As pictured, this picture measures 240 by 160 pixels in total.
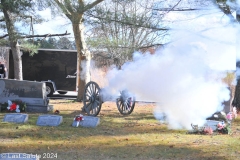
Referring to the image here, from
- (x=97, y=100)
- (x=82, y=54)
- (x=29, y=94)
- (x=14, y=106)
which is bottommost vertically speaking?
(x=14, y=106)

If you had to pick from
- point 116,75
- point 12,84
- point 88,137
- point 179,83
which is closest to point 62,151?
point 88,137

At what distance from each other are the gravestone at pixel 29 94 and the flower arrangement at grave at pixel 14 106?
19 centimetres

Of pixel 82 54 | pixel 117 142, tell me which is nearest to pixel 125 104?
pixel 82 54

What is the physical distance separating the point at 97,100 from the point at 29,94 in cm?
264

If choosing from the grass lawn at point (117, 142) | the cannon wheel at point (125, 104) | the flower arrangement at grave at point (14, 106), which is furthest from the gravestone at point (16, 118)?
the cannon wheel at point (125, 104)

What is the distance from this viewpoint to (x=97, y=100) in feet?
42.5

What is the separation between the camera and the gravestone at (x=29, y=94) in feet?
46.1

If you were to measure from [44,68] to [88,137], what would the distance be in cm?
1285

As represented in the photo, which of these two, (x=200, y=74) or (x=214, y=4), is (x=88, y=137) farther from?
(x=214, y=4)

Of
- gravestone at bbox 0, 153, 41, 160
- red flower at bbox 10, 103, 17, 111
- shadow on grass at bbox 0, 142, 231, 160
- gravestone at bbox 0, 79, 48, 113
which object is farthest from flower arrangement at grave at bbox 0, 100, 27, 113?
gravestone at bbox 0, 153, 41, 160

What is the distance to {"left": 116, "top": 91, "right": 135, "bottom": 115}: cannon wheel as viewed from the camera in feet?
43.8

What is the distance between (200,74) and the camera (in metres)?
10.4

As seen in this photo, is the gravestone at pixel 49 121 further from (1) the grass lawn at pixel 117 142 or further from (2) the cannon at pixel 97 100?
(2) the cannon at pixel 97 100

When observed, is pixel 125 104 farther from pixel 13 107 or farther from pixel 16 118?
pixel 16 118
